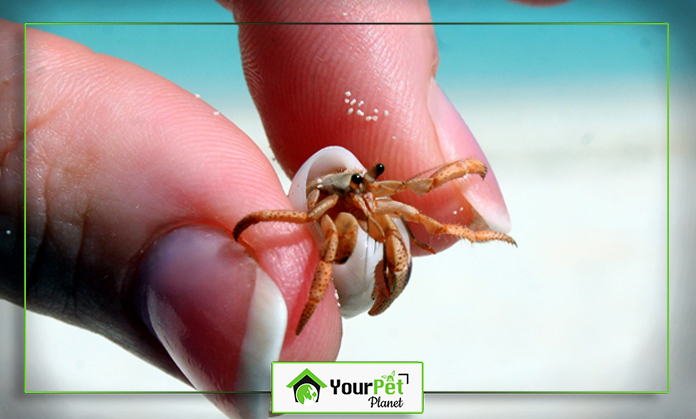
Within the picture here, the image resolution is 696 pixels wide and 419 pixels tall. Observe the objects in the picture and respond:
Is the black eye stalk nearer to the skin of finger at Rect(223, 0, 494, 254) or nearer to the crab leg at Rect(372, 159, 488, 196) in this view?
the crab leg at Rect(372, 159, 488, 196)

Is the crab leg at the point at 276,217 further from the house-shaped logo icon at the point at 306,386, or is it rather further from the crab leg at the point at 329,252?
the house-shaped logo icon at the point at 306,386

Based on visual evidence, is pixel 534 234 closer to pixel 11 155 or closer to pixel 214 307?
pixel 214 307

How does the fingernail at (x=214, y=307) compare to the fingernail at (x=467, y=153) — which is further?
the fingernail at (x=467, y=153)

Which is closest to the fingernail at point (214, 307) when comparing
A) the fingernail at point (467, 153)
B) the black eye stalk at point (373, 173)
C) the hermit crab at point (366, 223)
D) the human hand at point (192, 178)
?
the human hand at point (192, 178)

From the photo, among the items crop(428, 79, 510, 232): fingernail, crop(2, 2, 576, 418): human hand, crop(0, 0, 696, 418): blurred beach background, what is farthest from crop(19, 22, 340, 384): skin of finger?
crop(428, 79, 510, 232): fingernail

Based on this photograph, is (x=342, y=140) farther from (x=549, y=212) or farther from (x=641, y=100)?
(x=641, y=100)

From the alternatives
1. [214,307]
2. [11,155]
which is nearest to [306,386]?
[214,307]

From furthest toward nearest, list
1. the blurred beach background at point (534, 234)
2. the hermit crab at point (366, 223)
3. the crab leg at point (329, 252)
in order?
the blurred beach background at point (534, 234) < the hermit crab at point (366, 223) < the crab leg at point (329, 252)
